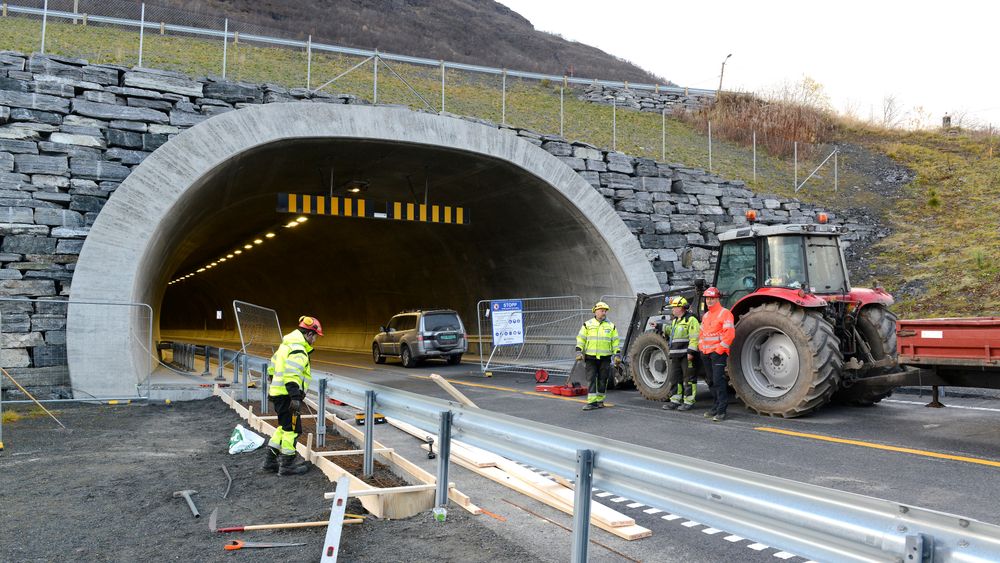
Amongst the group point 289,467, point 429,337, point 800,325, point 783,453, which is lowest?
point 289,467

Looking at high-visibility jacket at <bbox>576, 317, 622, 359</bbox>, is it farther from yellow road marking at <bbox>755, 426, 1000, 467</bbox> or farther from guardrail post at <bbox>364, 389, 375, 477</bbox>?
guardrail post at <bbox>364, 389, 375, 477</bbox>

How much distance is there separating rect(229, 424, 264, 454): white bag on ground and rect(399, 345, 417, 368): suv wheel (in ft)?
44.8

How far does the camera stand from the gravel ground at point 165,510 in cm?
464

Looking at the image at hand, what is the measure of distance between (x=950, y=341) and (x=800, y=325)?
201 cm

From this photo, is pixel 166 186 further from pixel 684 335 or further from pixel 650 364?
pixel 684 335

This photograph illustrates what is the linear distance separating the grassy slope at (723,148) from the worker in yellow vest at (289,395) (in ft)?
40.8

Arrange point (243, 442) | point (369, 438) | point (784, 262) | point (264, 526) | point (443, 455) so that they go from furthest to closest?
point (784, 262) → point (243, 442) → point (369, 438) → point (443, 455) → point (264, 526)

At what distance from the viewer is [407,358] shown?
72.5ft

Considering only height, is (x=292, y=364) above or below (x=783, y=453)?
above

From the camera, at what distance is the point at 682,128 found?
83.9 ft

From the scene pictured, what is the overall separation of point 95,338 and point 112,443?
4462mm

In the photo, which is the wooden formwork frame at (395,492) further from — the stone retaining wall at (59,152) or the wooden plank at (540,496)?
the stone retaining wall at (59,152)

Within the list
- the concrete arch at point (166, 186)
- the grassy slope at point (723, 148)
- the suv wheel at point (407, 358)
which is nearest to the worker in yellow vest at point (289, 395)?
the concrete arch at point (166, 186)

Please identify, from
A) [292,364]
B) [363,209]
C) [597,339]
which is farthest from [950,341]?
[363,209]
